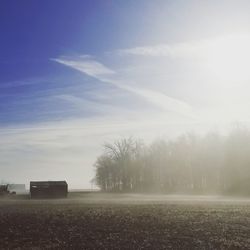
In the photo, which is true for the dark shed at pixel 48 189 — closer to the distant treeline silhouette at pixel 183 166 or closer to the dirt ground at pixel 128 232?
the distant treeline silhouette at pixel 183 166

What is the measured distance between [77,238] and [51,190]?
67.1 meters

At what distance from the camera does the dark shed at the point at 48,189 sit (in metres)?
87.2

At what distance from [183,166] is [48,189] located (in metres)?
56.3

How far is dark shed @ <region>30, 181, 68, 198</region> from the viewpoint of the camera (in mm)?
87250

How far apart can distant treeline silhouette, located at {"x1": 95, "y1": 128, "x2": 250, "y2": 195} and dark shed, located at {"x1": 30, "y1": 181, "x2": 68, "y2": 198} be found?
108 ft

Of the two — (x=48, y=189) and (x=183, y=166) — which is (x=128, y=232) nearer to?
(x=48, y=189)

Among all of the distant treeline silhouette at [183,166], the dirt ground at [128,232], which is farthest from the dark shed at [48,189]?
the dirt ground at [128,232]

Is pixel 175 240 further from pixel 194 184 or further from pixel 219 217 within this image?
pixel 194 184

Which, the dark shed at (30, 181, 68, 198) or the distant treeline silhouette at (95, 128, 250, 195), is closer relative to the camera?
the dark shed at (30, 181, 68, 198)

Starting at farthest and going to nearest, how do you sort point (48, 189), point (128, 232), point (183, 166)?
point (183, 166) → point (48, 189) → point (128, 232)

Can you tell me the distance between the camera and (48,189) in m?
88.3

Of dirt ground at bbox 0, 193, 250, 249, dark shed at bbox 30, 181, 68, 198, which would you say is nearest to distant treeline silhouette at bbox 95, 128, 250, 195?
dark shed at bbox 30, 181, 68, 198

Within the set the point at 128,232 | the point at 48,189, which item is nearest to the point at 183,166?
the point at 48,189

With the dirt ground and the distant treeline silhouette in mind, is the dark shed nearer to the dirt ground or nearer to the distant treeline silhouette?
the distant treeline silhouette
